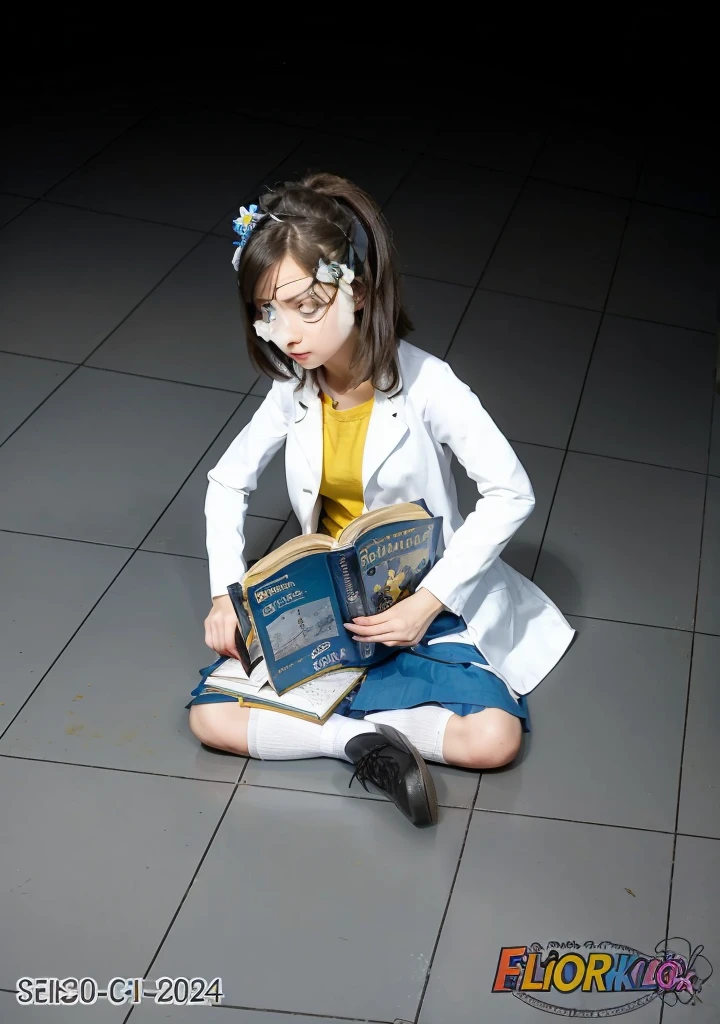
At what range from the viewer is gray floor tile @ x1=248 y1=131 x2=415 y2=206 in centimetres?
360

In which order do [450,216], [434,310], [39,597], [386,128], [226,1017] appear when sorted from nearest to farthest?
[226,1017]
[39,597]
[434,310]
[450,216]
[386,128]

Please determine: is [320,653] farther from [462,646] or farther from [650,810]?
[650,810]

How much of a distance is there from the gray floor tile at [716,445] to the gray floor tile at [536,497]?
36 cm

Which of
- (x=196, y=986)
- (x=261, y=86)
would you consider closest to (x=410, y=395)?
(x=196, y=986)

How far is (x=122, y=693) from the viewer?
72.9 inches

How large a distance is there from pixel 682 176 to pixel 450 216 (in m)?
0.99

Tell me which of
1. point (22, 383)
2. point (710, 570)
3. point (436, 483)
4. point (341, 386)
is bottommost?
point (22, 383)

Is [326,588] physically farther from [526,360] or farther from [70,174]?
[70,174]

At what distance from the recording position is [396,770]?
161cm

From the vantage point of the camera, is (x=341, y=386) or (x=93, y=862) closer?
(x=93, y=862)

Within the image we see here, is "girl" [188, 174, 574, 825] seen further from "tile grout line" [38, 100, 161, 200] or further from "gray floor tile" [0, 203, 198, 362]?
"tile grout line" [38, 100, 161, 200]

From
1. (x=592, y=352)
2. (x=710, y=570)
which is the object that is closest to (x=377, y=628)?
(x=710, y=570)

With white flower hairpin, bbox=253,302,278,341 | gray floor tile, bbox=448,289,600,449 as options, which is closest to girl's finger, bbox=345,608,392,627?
white flower hairpin, bbox=253,302,278,341

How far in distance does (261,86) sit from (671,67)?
80.2 inches
